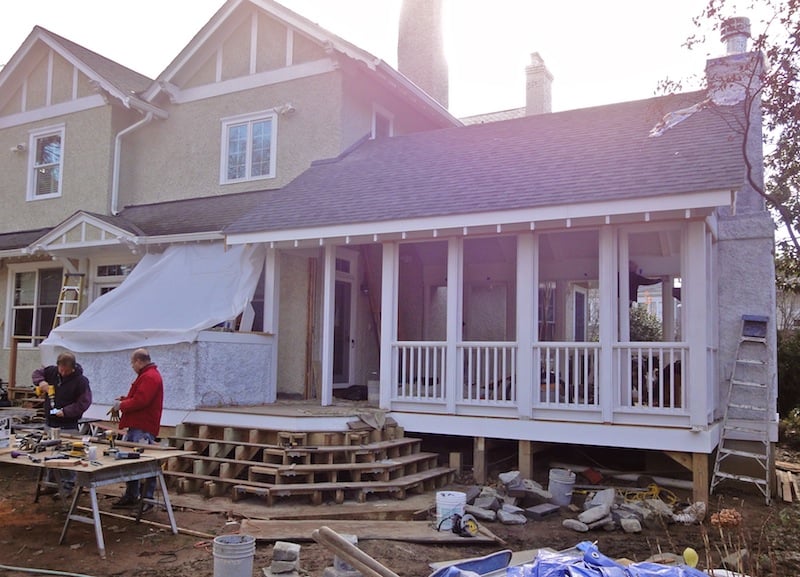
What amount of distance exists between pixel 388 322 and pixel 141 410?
3.50 meters

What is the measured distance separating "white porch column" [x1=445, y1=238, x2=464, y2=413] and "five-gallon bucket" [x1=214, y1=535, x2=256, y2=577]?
429cm

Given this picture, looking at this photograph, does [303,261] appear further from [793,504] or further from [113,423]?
[793,504]

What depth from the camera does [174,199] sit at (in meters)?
13.9

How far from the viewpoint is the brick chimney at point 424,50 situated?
674 inches

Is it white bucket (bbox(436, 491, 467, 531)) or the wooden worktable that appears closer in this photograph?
the wooden worktable

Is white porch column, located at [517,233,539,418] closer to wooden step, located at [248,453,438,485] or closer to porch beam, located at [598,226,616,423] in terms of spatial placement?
porch beam, located at [598,226,616,423]

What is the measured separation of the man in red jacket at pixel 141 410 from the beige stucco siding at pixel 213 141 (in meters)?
6.01

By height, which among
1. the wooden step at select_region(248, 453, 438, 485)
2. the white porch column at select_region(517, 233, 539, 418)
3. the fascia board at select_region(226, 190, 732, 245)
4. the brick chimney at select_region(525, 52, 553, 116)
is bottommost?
the wooden step at select_region(248, 453, 438, 485)

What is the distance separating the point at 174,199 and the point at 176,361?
5551 millimetres

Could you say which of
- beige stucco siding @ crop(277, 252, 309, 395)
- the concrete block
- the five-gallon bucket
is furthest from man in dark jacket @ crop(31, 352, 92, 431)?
the concrete block

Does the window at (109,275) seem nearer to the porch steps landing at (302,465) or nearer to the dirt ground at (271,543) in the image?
the porch steps landing at (302,465)

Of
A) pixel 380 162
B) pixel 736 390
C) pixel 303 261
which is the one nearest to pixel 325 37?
pixel 380 162

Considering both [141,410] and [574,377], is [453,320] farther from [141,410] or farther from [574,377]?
[141,410]

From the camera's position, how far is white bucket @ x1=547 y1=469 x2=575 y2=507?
775cm
